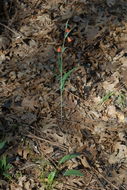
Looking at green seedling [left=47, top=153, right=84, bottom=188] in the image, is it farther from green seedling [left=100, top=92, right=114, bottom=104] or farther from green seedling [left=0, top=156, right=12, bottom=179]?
green seedling [left=100, top=92, right=114, bottom=104]

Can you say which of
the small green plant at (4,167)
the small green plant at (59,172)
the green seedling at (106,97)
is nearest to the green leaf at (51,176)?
the small green plant at (59,172)

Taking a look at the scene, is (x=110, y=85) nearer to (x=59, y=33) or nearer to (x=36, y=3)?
(x=59, y=33)

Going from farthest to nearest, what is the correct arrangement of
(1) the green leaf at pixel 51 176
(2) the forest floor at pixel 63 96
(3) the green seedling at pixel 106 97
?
(3) the green seedling at pixel 106 97
(2) the forest floor at pixel 63 96
(1) the green leaf at pixel 51 176

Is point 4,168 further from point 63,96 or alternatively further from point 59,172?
point 63,96

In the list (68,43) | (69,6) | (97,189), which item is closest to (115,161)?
(97,189)

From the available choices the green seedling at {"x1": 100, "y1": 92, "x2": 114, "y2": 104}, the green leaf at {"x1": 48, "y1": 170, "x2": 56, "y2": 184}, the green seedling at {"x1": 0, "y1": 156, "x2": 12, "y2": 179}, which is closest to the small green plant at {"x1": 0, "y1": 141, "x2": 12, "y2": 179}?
the green seedling at {"x1": 0, "y1": 156, "x2": 12, "y2": 179}

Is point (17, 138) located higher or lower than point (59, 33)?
lower

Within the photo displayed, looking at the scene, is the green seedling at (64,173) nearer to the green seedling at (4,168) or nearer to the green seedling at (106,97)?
the green seedling at (4,168)

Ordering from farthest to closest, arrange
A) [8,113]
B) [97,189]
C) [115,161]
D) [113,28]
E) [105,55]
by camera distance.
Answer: [113,28] < [105,55] < [8,113] < [115,161] < [97,189]
